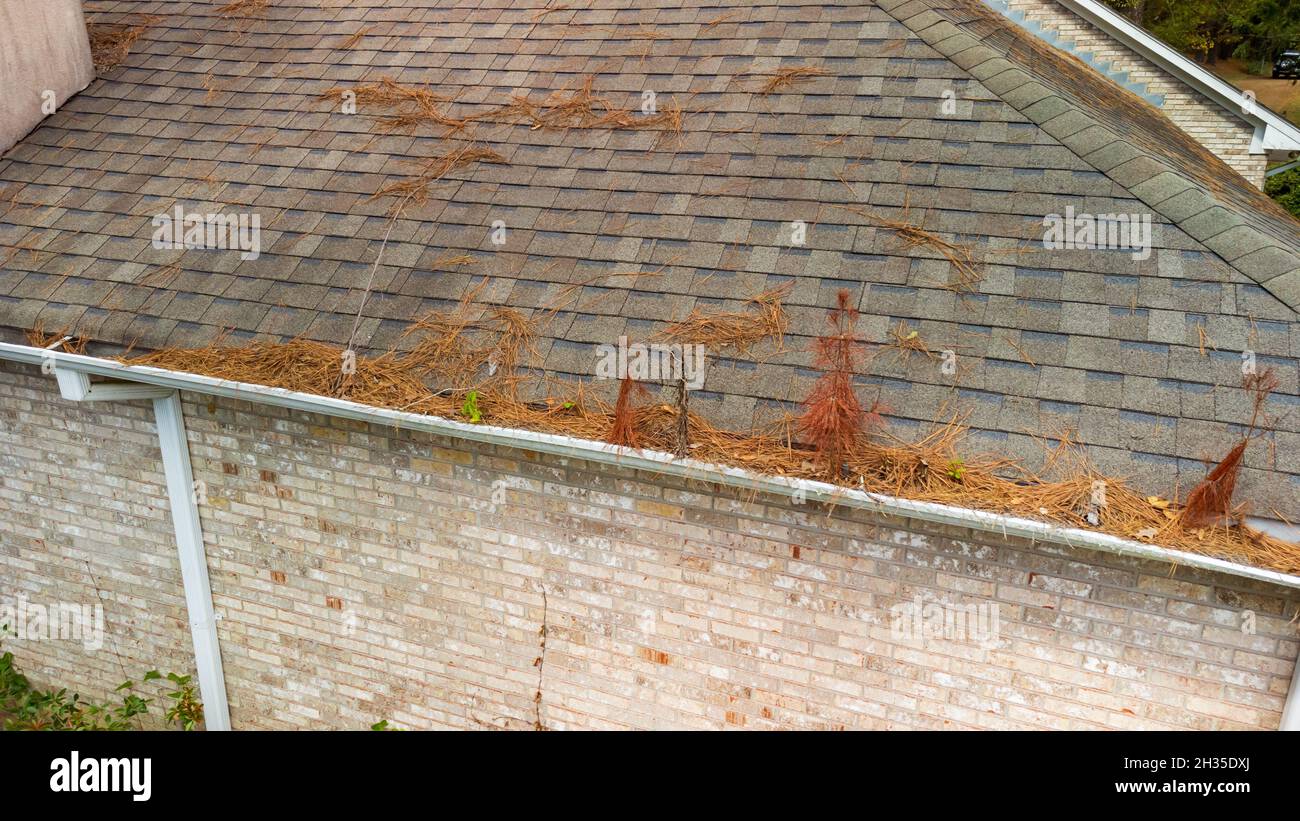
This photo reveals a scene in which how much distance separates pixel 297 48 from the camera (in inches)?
306

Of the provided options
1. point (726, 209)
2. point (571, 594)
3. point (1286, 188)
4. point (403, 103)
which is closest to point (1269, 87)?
point (1286, 188)

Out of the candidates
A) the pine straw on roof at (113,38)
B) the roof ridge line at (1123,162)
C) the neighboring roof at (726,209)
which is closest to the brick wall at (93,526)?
the neighboring roof at (726,209)

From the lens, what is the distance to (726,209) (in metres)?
5.60

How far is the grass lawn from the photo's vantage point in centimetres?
2681

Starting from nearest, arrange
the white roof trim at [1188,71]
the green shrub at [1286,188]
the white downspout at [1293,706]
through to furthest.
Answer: the white downspout at [1293,706]
the white roof trim at [1188,71]
the green shrub at [1286,188]

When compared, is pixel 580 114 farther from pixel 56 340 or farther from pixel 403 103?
pixel 56 340

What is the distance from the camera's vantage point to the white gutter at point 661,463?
12.8ft

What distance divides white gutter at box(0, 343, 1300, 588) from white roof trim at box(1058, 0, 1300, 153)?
24.2 feet

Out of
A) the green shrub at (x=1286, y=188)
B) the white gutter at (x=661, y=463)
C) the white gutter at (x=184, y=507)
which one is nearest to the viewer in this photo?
the white gutter at (x=661, y=463)

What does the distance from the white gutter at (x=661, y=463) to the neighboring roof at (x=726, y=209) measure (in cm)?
30

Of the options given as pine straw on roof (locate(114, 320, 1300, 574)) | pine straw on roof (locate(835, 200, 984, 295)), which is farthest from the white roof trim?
pine straw on roof (locate(114, 320, 1300, 574))

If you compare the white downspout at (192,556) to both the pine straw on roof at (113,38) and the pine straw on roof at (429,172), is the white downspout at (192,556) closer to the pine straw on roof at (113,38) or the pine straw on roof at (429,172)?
the pine straw on roof at (429,172)

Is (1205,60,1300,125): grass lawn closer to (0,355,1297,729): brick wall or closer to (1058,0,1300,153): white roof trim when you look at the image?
(1058,0,1300,153): white roof trim
